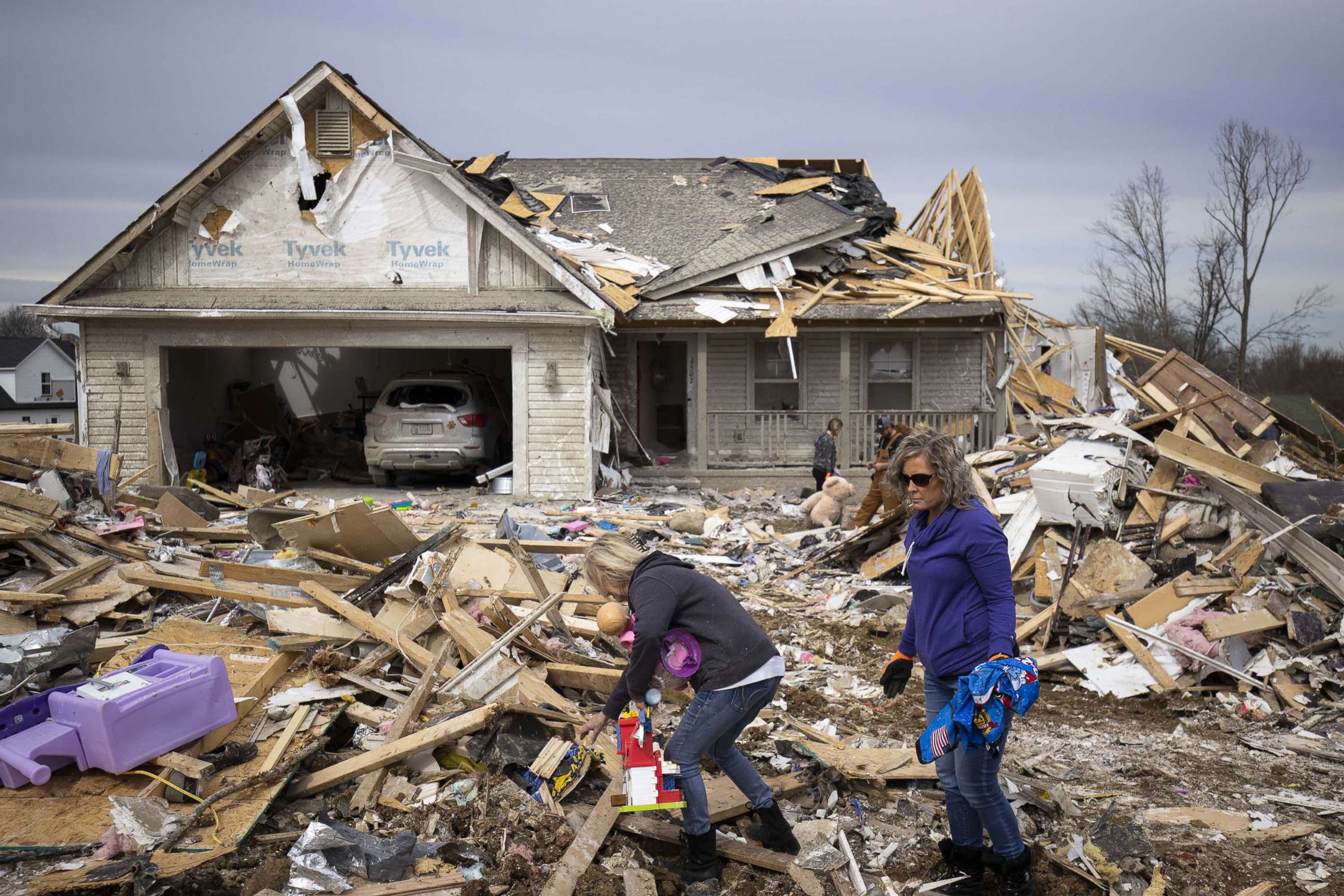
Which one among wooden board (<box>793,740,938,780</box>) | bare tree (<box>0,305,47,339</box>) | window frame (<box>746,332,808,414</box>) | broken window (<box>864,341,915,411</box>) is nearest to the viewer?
wooden board (<box>793,740,938,780</box>)

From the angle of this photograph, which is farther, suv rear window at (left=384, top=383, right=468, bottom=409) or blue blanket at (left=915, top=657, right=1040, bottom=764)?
suv rear window at (left=384, top=383, right=468, bottom=409)

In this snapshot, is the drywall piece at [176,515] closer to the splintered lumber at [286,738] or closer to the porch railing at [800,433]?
the splintered lumber at [286,738]

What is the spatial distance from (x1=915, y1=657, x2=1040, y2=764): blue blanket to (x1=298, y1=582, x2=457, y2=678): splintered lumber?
3.16 m

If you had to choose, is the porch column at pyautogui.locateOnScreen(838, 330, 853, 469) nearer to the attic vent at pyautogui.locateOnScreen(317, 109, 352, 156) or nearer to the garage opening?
the garage opening

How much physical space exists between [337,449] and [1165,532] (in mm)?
15472

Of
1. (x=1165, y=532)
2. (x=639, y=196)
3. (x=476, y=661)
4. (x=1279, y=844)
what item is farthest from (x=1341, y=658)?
(x=639, y=196)

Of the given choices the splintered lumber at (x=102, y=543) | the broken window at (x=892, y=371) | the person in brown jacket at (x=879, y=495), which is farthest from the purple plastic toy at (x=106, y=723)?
the broken window at (x=892, y=371)

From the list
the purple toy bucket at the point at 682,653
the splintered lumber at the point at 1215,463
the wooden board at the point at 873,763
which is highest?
the splintered lumber at the point at 1215,463

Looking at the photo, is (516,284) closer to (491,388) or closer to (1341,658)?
(491,388)

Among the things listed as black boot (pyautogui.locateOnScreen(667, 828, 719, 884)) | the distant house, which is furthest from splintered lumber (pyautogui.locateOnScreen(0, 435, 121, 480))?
the distant house

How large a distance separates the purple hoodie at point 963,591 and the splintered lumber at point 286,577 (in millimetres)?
4803

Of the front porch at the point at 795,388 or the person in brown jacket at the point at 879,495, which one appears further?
the front porch at the point at 795,388

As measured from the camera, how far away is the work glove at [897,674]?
4188 millimetres

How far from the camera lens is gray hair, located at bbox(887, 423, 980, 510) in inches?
151
